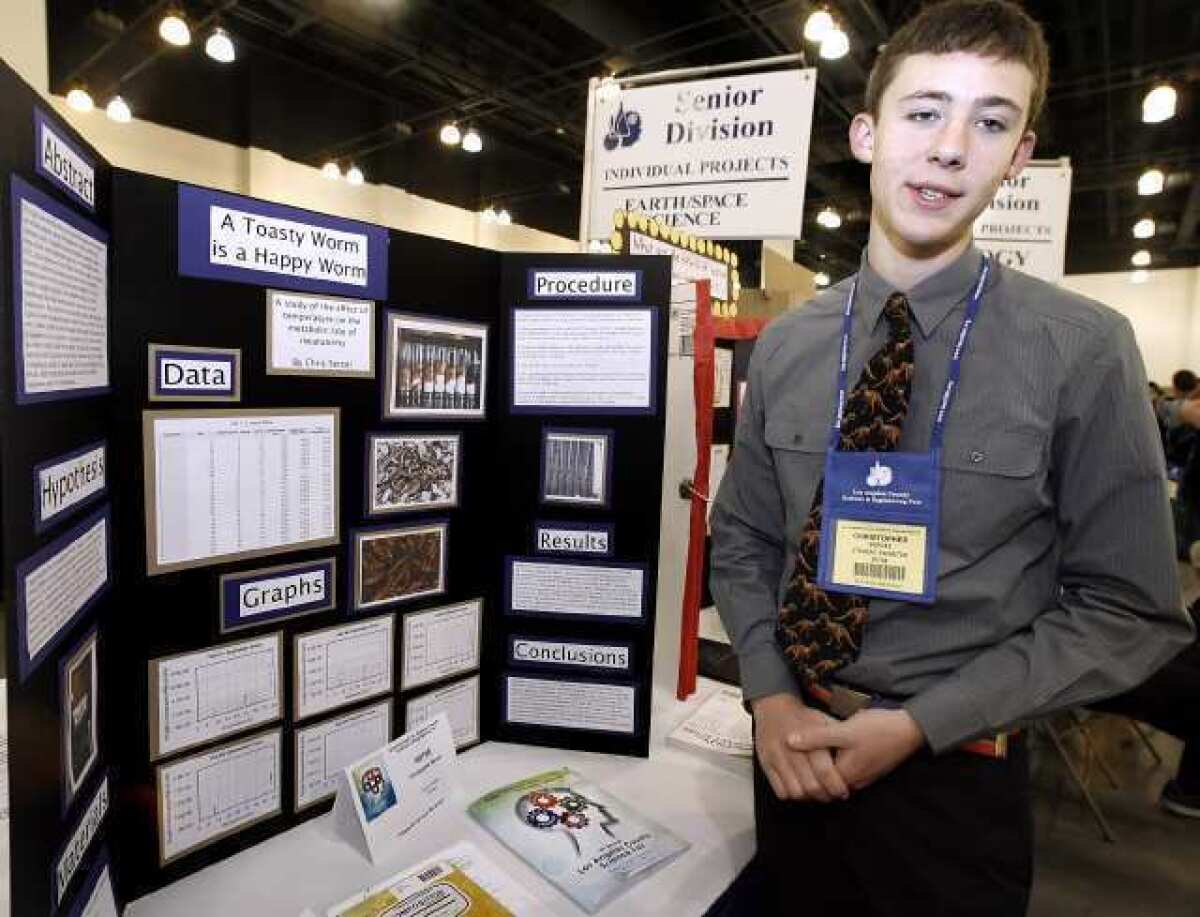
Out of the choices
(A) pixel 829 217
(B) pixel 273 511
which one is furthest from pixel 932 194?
(A) pixel 829 217

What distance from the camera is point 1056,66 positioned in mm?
5477

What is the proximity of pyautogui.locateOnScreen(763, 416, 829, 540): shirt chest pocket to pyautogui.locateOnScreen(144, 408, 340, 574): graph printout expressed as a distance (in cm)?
66

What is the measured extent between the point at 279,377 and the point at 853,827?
97cm

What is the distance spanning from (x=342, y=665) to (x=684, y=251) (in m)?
1.28

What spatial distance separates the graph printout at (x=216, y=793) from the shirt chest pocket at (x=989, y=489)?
991 mm

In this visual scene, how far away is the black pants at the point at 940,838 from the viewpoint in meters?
0.85

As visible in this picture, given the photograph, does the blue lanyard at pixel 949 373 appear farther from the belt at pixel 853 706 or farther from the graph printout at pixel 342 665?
the graph printout at pixel 342 665

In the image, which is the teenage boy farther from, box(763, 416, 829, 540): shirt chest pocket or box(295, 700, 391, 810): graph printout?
box(295, 700, 391, 810): graph printout

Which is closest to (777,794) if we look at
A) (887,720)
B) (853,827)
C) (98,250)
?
(853,827)

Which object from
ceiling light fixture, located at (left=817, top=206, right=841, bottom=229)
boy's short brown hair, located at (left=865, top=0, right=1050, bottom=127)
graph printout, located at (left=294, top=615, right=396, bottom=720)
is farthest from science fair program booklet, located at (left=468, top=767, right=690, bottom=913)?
ceiling light fixture, located at (left=817, top=206, right=841, bottom=229)

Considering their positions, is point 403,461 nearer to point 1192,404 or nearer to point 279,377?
point 279,377

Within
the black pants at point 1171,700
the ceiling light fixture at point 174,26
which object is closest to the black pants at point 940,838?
the black pants at point 1171,700

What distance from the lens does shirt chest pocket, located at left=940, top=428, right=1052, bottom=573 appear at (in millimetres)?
811

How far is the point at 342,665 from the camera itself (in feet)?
3.83
